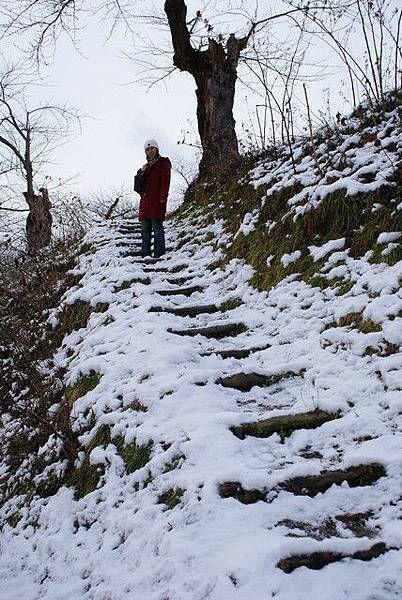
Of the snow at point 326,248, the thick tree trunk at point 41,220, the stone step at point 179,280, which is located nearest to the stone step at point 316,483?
the snow at point 326,248

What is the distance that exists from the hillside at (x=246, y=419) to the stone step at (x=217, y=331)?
0.07 ft

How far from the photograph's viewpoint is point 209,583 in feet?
7.09

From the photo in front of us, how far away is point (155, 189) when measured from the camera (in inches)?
313

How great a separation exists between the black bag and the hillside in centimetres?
169

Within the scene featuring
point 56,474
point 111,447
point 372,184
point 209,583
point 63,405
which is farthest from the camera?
point 372,184

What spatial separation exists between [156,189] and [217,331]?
148 inches

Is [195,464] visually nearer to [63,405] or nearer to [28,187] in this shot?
[63,405]

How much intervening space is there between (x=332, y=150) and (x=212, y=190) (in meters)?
3.77

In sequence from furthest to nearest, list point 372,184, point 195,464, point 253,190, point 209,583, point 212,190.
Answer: point 212,190 → point 253,190 → point 372,184 → point 195,464 → point 209,583

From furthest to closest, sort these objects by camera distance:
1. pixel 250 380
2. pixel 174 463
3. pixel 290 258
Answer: pixel 290 258 → pixel 250 380 → pixel 174 463

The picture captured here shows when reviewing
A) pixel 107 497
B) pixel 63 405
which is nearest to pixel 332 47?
pixel 63 405

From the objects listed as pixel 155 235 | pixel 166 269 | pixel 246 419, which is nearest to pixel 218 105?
pixel 155 235

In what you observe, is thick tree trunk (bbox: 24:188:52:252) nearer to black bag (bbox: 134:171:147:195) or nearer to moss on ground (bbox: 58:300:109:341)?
black bag (bbox: 134:171:147:195)

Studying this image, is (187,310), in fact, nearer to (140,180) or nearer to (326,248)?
(326,248)
